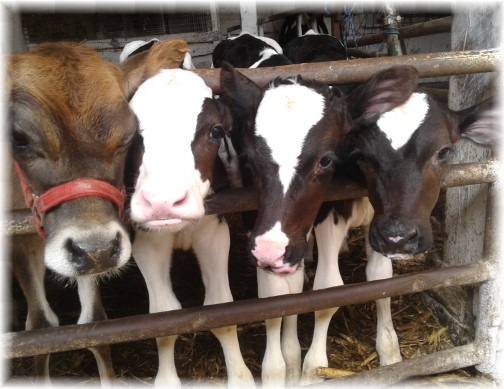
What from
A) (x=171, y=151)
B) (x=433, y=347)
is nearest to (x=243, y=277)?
(x=433, y=347)

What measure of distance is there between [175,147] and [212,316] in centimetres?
79

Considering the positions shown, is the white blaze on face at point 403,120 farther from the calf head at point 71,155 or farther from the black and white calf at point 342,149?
the calf head at point 71,155

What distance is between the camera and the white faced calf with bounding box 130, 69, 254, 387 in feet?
5.74

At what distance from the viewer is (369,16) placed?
876 cm

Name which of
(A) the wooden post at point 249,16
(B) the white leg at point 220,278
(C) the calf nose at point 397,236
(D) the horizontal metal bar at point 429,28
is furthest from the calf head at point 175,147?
(A) the wooden post at point 249,16

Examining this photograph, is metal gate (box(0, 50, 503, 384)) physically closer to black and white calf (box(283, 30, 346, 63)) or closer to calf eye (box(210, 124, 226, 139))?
calf eye (box(210, 124, 226, 139))

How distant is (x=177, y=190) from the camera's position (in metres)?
1.74

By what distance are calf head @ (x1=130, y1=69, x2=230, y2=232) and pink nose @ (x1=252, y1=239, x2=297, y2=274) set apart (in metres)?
0.28

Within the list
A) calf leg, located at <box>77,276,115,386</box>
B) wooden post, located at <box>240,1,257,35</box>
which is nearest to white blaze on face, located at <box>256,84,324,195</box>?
calf leg, located at <box>77,276,115,386</box>

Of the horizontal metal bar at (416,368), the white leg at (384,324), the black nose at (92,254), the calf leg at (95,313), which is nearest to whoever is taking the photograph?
the black nose at (92,254)

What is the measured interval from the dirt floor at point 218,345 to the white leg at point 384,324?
4.6 inches

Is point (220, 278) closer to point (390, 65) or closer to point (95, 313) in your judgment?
point (95, 313)

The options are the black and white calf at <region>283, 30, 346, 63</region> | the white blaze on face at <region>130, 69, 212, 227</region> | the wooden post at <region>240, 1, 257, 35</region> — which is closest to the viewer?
the white blaze on face at <region>130, 69, 212, 227</region>

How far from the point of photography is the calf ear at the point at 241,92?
6.99 ft
